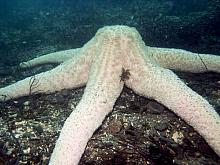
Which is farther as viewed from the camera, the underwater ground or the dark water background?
the dark water background

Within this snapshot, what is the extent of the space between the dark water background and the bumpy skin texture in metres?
3.55

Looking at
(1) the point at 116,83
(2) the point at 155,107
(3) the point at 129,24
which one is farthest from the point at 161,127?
(3) the point at 129,24

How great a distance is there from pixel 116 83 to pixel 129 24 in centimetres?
888

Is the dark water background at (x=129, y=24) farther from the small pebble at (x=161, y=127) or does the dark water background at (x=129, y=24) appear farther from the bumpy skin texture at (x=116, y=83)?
the small pebble at (x=161, y=127)

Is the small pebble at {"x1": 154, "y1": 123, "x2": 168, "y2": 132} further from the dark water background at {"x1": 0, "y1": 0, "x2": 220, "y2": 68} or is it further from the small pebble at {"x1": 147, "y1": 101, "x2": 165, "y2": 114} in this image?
the dark water background at {"x1": 0, "y1": 0, "x2": 220, "y2": 68}

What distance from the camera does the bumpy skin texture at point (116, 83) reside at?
4.69 m

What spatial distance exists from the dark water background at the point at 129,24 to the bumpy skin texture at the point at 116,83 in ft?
11.7

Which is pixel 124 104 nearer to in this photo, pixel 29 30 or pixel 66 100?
pixel 66 100

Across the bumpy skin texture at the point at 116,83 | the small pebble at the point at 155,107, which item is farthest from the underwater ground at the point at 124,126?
the bumpy skin texture at the point at 116,83

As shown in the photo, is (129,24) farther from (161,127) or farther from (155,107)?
(161,127)

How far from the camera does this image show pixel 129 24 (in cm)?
1425

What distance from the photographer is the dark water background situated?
11.0 m

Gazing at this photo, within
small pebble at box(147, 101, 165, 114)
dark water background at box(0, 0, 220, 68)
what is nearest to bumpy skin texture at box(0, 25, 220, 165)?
small pebble at box(147, 101, 165, 114)

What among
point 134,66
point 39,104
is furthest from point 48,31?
point 134,66
